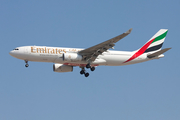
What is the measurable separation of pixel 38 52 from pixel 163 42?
1946 cm

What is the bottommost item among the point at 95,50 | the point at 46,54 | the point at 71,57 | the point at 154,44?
the point at 71,57

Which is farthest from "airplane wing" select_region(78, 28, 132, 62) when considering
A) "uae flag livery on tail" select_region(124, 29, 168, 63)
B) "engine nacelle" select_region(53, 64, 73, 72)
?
"uae flag livery on tail" select_region(124, 29, 168, 63)

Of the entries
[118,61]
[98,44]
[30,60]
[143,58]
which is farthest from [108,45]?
[30,60]

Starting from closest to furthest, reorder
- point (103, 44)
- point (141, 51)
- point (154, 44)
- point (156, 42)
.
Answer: point (103, 44), point (141, 51), point (154, 44), point (156, 42)

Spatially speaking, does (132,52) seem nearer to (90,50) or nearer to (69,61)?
(90,50)

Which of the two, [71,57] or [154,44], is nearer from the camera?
[71,57]

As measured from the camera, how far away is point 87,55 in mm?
40750

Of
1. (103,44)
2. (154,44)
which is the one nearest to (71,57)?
(103,44)

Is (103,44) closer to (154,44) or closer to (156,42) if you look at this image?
(154,44)

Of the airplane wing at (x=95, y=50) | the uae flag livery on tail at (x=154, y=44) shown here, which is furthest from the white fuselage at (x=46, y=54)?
the uae flag livery on tail at (x=154, y=44)

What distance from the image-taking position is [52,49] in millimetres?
40031

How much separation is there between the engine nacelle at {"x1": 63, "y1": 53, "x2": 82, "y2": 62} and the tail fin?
10.7m

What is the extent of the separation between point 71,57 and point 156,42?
14.4m

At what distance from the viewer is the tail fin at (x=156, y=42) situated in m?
45.6
